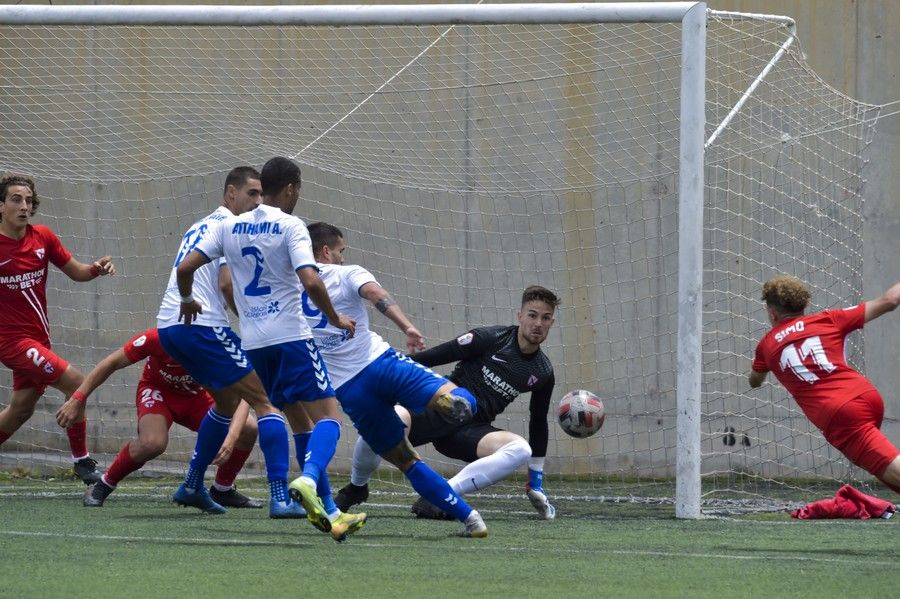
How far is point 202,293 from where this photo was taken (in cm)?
710

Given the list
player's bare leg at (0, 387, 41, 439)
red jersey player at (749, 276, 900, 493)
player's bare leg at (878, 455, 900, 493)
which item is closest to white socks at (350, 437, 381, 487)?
red jersey player at (749, 276, 900, 493)

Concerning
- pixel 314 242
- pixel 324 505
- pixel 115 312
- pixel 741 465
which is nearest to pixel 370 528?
pixel 324 505

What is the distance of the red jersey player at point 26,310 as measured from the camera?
26.0ft

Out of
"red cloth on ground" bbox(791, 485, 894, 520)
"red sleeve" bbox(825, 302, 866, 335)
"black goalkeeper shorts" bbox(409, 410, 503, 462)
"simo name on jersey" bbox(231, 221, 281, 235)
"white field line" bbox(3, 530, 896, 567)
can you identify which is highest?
"simo name on jersey" bbox(231, 221, 281, 235)

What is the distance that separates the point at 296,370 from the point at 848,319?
273 cm

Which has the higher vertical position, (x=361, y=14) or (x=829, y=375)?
(x=361, y=14)

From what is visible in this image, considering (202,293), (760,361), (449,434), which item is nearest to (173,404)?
(202,293)

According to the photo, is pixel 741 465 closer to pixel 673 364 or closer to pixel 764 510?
pixel 673 364

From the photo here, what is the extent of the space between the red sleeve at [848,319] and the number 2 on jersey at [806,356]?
15 cm

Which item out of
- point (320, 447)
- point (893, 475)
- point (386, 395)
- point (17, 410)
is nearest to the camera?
point (320, 447)

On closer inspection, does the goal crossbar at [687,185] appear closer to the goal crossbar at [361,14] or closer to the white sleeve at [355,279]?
the goal crossbar at [361,14]

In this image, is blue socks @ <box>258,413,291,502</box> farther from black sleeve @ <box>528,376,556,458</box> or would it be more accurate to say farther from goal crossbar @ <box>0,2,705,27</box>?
goal crossbar @ <box>0,2,705,27</box>

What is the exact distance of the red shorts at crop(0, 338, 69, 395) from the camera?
7953 millimetres

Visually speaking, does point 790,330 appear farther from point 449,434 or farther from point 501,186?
point 501,186
